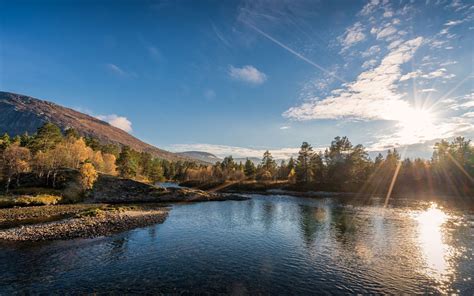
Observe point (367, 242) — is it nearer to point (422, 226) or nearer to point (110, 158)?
point (422, 226)

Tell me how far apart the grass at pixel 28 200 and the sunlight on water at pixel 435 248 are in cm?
8069

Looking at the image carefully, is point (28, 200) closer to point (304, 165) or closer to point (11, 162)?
point (11, 162)

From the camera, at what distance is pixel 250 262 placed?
93.5 ft

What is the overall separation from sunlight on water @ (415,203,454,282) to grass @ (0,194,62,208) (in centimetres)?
8069

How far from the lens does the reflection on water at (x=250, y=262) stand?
72.9 feet

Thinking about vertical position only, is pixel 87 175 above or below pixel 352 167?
below

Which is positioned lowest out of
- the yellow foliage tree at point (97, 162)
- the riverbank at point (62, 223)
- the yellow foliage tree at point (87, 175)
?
the riverbank at point (62, 223)

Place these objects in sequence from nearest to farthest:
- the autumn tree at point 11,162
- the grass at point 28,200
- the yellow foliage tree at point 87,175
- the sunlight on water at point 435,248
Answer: the sunlight on water at point 435,248 < the grass at point 28,200 < the autumn tree at point 11,162 < the yellow foliage tree at point 87,175

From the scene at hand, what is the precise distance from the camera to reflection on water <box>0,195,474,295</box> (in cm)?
2223

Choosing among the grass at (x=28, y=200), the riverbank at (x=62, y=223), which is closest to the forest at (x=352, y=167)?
the grass at (x=28, y=200)

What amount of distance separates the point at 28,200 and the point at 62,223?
99.2 feet

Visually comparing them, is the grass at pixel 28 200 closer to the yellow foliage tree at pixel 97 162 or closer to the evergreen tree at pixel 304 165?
the yellow foliage tree at pixel 97 162

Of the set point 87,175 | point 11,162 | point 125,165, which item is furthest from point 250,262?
point 125,165

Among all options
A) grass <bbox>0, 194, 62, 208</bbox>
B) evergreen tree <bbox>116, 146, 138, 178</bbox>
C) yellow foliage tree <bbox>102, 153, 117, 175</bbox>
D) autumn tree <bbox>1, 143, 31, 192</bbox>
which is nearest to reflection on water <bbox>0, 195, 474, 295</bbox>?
grass <bbox>0, 194, 62, 208</bbox>
